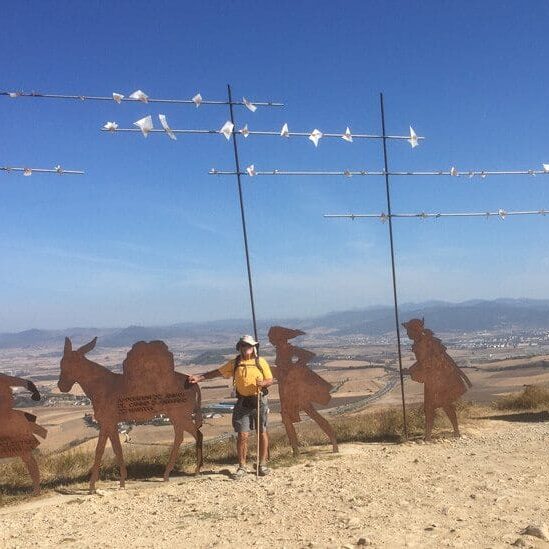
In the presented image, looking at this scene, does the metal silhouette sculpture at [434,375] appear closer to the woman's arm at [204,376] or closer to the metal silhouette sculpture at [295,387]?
the metal silhouette sculpture at [295,387]

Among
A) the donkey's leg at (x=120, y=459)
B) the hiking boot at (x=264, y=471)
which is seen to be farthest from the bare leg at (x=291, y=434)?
the donkey's leg at (x=120, y=459)

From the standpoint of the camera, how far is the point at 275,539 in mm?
5355

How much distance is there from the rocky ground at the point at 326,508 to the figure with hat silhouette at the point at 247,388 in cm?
57

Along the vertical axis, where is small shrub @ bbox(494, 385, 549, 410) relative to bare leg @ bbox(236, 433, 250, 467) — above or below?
below

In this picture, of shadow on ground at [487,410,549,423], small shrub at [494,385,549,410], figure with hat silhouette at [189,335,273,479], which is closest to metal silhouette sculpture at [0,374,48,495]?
figure with hat silhouette at [189,335,273,479]

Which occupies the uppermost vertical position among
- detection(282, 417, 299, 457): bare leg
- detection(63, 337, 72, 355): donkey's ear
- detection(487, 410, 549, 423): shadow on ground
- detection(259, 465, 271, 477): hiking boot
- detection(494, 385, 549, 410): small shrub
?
detection(63, 337, 72, 355): donkey's ear

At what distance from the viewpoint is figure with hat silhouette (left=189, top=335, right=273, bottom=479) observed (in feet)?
26.2

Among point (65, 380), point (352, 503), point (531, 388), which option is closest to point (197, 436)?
point (65, 380)

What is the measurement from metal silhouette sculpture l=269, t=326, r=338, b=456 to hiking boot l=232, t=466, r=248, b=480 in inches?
52.4

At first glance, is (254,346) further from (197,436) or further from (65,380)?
(65,380)

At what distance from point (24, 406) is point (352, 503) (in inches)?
1893

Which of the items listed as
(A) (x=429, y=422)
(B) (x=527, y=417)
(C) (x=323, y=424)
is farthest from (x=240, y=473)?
(B) (x=527, y=417)

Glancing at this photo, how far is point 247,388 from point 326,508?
7.42 ft

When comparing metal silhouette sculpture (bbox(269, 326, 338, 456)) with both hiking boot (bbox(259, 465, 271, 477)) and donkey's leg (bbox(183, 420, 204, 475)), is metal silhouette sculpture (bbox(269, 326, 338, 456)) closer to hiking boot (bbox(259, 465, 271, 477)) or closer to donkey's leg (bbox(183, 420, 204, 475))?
hiking boot (bbox(259, 465, 271, 477))
